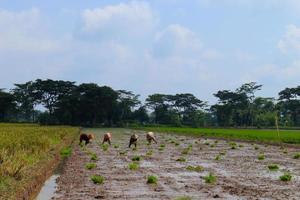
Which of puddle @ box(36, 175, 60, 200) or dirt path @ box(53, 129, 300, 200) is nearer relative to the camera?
dirt path @ box(53, 129, 300, 200)

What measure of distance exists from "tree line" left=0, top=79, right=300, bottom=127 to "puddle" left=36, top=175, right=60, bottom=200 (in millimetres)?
78926

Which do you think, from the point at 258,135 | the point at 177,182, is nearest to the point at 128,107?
the point at 258,135

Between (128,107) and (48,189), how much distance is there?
9471 cm

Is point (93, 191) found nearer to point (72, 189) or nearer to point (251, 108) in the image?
point (72, 189)

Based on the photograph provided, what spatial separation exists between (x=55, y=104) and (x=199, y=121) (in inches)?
1279

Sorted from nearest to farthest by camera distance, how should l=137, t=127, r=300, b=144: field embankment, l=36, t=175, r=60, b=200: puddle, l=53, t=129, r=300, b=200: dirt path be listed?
l=53, t=129, r=300, b=200: dirt path, l=36, t=175, r=60, b=200: puddle, l=137, t=127, r=300, b=144: field embankment

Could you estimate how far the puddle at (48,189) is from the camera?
39.4 feet

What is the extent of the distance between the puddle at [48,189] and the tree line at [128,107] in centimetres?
7893

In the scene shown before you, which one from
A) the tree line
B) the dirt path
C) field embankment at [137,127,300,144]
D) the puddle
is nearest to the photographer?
the dirt path

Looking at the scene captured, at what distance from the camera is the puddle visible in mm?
12023

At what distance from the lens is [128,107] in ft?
355

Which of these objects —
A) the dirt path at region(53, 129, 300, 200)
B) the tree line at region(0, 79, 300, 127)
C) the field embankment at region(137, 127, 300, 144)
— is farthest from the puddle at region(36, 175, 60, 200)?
the tree line at region(0, 79, 300, 127)

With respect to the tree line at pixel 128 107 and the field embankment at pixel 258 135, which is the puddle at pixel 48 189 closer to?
the field embankment at pixel 258 135

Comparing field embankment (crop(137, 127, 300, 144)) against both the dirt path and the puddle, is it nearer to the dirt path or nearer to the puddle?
the dirt path
